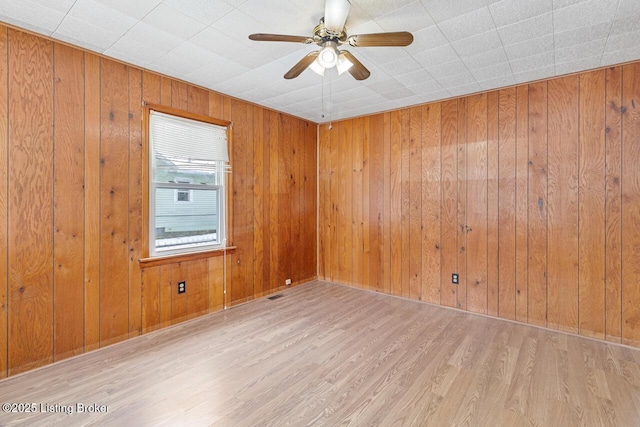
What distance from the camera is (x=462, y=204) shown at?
139 inches

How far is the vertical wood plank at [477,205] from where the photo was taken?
338cm

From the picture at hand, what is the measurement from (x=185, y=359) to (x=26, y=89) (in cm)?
236

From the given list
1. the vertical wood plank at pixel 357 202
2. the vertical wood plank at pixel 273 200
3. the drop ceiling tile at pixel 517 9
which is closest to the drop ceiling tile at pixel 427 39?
the drop ceiling tile at pixel 517 9

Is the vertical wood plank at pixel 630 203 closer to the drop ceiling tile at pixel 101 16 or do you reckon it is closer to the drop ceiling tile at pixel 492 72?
the drop ceiling tile at pixel 492 72

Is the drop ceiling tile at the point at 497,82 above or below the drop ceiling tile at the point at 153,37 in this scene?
below

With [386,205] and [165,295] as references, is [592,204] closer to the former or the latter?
[386,205]

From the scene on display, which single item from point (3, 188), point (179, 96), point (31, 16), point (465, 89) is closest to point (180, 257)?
point (3, 188)

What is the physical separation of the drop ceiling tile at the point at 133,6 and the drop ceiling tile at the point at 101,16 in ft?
0.13

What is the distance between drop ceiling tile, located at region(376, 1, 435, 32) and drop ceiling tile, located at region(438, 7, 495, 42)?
0.46 ft

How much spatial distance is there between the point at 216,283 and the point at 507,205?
10.9ft

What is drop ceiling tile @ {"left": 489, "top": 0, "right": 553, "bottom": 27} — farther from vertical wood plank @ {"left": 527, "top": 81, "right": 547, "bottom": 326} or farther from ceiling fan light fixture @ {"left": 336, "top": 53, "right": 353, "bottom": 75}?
Answer: vertical wood plank @ {"left": 527, "top": 81, "right": 547, "bottom": 326}

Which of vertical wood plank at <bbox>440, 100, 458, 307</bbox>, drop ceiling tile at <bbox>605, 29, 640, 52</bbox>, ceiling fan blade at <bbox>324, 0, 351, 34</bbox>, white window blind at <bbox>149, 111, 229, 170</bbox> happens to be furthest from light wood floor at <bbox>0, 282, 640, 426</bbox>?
drop ceiling tile at <bbox>605, 29, 640, 52</bbox>

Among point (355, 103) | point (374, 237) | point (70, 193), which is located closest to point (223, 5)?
point (70, 193)

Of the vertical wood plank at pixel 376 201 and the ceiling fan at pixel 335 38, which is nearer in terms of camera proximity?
the ceiling fan at pixel 335 38
